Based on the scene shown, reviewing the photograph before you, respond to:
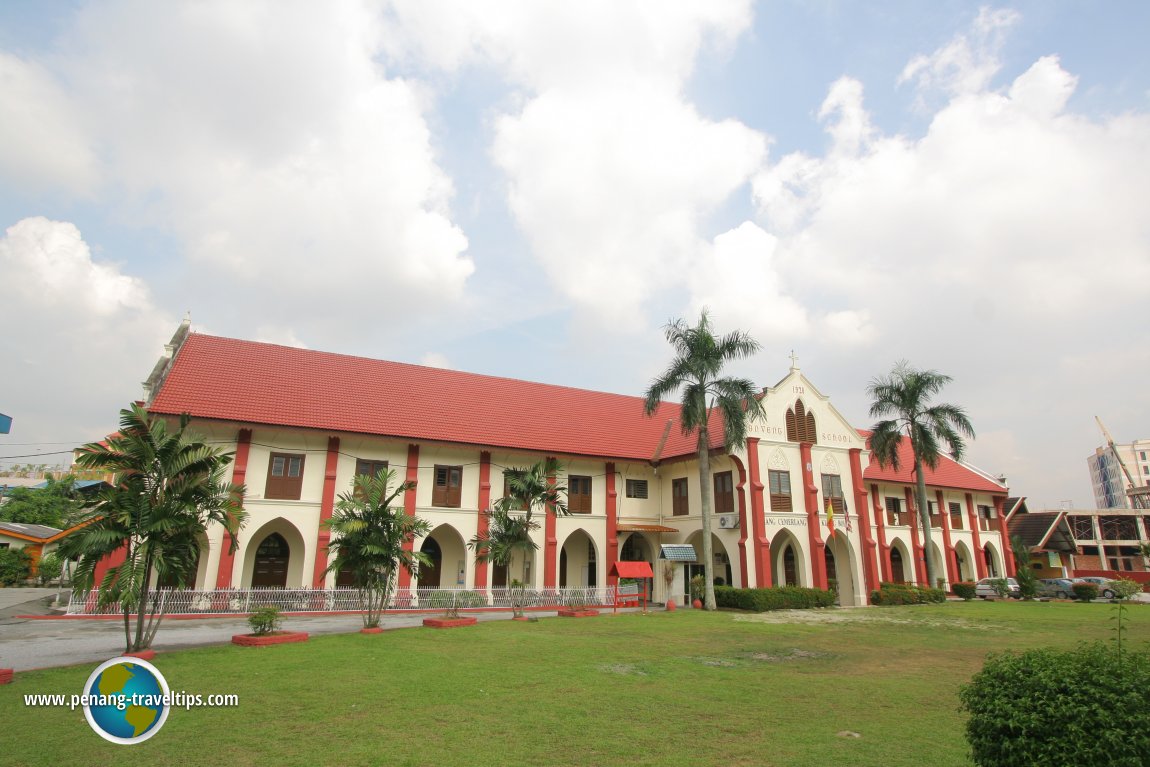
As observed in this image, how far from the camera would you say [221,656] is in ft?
38.5

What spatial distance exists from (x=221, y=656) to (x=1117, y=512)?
212 feet

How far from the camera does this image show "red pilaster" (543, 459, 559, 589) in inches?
1070

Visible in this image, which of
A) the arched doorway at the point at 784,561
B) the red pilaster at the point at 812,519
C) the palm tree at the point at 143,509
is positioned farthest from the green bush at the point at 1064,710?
the arched doorway at the point at 784,561

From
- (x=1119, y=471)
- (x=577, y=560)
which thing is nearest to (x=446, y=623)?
(x=577, y=560)

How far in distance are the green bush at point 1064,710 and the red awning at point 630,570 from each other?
17684mm

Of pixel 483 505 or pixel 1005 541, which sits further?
pixel 1005 541

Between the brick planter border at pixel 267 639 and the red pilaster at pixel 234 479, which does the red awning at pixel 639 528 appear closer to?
the red pilaster at pixel 234 479

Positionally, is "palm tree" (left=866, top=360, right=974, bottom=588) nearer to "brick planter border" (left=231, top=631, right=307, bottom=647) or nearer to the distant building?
"brick planter border" (left=231, top=631, right=307, bottom=647)

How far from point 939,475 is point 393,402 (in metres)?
31.8

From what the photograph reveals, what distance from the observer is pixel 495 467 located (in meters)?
27.4

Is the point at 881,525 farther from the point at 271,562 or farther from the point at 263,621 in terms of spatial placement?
the point at 263,621

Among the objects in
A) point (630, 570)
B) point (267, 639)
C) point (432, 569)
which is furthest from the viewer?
point (432, 569)

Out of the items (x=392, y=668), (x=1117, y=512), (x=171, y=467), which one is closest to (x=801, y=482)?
(x=392, y=668)

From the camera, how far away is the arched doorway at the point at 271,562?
24.8m
